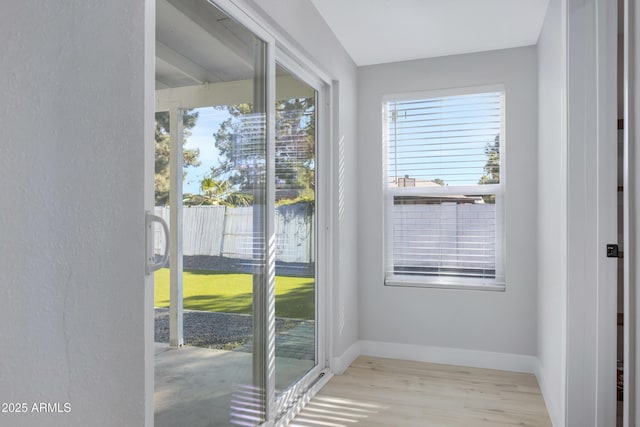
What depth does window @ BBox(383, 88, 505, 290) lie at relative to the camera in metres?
3.47

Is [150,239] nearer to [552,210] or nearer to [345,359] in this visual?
[552,210]

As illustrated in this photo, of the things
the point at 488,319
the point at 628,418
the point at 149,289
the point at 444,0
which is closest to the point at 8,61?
the point at 149,289

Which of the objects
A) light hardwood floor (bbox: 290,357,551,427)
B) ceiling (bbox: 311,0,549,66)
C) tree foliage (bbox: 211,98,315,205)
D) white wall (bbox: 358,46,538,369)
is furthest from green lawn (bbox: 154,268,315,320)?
ceiling (bbox: 311,0,549,66)

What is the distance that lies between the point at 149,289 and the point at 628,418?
58.4 inches

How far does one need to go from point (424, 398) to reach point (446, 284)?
1.03 meters

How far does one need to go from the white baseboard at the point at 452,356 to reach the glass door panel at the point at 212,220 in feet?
5.58

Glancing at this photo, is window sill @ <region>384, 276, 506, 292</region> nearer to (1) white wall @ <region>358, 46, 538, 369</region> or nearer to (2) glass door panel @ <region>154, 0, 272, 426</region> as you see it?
(1) white wall @ <region>358, 46, 538, 369</region>

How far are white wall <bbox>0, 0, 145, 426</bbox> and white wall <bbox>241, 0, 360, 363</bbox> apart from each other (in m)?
1.42

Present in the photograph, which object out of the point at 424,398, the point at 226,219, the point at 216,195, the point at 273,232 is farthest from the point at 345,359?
the point at 216,195

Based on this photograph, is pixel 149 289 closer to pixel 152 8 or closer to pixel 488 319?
pixel 152 8

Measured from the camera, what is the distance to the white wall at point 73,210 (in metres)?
0.92

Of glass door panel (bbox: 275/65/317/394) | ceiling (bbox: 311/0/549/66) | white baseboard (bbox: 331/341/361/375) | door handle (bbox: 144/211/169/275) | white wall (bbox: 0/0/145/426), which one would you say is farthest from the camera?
white baseboard (bbox: 331/341/361/375)

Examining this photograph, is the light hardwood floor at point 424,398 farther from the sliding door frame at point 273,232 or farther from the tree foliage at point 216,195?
the tree foliage at point 216,195

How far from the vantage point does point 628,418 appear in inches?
47.2
